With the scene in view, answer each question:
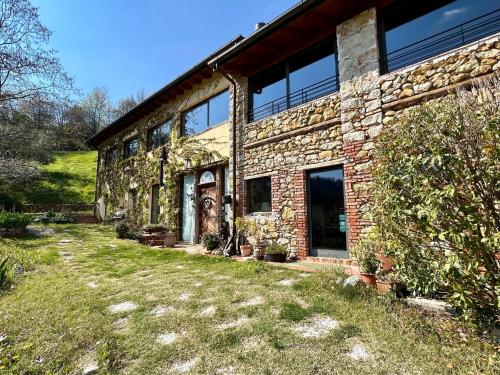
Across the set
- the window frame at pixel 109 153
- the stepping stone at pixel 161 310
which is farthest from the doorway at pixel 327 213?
the window frame at pixel 109 153

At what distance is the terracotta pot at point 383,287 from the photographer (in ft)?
13.1

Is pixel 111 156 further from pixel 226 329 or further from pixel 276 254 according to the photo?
pixel 226 329

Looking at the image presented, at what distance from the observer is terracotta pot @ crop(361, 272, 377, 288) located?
430 centimetres

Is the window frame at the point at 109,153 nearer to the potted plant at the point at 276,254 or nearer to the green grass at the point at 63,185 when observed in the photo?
the green grass at the point at 63,185

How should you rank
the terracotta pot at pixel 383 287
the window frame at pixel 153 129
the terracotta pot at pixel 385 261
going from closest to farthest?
the terracotta pot at pixel 383 287 → the terracotta pot at pixel 385 261 → the window frame at pixel 153 129

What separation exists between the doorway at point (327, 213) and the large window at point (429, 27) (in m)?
2.64

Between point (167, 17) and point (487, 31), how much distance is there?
369 inches

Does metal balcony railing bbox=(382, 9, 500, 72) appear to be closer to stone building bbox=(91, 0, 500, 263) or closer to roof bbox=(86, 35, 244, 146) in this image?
stone building bbox=(91, 0, 500, 263)

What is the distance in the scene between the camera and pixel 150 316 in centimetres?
377

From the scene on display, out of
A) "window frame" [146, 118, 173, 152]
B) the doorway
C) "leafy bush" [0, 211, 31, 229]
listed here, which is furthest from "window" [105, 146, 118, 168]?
the doorway

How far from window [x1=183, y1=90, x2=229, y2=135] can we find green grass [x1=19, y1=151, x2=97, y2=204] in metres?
18.4

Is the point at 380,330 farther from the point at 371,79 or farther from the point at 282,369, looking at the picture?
the point at 371,79

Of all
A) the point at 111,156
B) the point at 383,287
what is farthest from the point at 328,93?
the point at 111,156

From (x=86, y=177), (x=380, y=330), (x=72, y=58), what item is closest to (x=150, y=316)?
(x=380, y=330)
